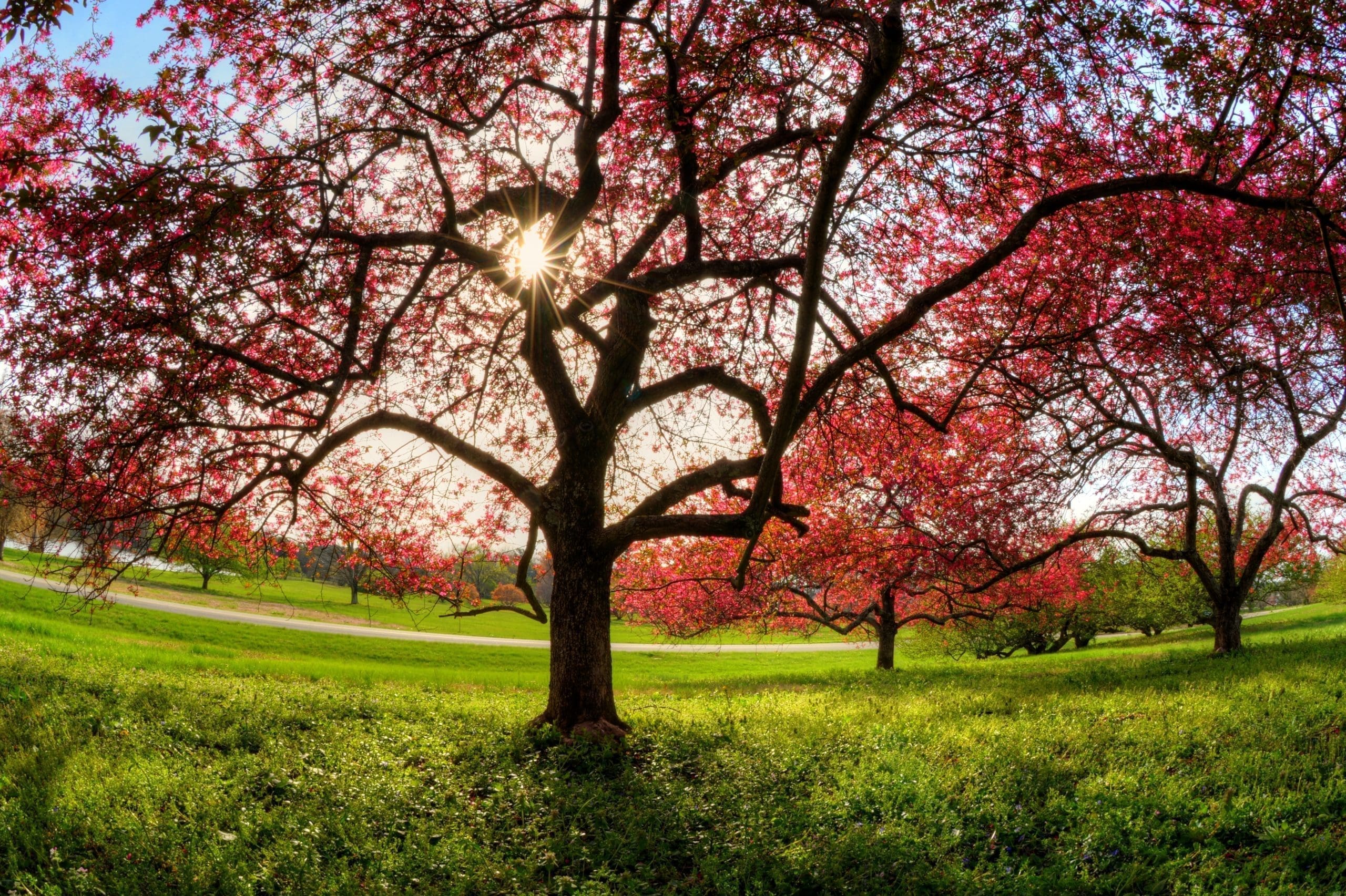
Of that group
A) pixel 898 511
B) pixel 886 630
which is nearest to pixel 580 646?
pixel 898 511

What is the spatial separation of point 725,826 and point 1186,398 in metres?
11.8

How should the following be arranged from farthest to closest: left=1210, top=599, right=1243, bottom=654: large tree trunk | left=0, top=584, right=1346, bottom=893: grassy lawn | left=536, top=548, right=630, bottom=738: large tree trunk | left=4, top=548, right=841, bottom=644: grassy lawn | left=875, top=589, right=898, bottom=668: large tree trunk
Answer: left=4, top=548, right=841, bottom=644: grassy lawn → left=875, top=589, right=898, bottom=668: large tree trunk → left=1210, top=599, right=1243, bottom=654: large tree trunk → left=536, top=548, right=630, bottom=738: large tree trunk → left=0, top=584, right=1346, bottom=893: grassy lawn

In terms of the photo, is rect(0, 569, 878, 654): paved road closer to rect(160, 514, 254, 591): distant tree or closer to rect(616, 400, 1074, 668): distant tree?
rect(616, 400, 1074, 668): distant tree

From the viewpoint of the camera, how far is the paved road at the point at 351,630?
1275 inches

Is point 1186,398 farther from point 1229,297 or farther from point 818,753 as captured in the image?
point 818,753

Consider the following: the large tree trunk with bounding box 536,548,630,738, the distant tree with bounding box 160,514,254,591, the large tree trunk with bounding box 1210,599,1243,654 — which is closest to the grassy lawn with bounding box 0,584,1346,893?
the large tree trunk with bounding box 536,548,630,738

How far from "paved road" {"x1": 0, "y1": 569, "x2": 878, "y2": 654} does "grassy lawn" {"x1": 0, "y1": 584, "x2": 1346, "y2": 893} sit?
22511mm

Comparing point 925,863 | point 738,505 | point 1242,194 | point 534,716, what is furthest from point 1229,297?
point 534,716

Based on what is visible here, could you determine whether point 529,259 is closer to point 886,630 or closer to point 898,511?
point 898,511

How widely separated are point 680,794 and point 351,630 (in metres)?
34.8

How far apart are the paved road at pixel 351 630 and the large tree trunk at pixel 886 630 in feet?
33.8

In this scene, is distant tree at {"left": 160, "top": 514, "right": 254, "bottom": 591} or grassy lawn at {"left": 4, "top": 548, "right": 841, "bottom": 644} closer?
distant tree at {"left": 160, "top": 514, "right": 254, "bottom": 591}

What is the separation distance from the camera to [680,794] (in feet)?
22.1

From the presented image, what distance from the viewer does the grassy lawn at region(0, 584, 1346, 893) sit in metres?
4.80
